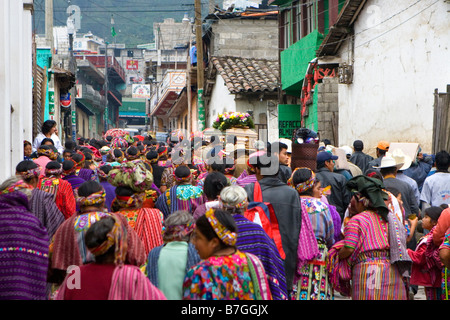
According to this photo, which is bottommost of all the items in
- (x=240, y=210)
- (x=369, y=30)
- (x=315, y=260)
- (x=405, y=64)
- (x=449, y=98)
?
(x=315, y=260)

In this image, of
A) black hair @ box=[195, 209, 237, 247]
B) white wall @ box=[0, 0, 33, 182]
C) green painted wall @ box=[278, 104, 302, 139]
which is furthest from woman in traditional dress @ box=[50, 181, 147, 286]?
green painted wall @ box=[278, 104, 302, 139]

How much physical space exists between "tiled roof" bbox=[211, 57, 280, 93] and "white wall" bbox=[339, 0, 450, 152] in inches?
235

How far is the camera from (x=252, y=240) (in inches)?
210

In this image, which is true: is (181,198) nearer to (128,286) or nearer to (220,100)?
(128,286)

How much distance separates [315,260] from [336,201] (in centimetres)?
273

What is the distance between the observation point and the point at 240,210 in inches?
214

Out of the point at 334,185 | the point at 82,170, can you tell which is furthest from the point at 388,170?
the point at 82,170

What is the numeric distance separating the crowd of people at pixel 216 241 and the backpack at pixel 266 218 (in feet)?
0.03

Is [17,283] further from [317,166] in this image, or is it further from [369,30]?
[369,30]

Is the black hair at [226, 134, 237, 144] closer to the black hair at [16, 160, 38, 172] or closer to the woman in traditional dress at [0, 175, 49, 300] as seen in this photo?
the black hair at [16, 160, 38, 172]

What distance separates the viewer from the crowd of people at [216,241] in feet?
13.5

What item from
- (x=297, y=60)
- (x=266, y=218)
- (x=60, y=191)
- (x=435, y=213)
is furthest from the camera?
(x=297, y=60)

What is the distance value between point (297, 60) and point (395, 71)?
6773 millimetres
